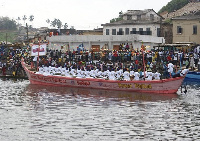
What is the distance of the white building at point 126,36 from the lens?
69750 mm

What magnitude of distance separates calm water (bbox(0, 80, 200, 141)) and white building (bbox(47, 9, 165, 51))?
24.6 m

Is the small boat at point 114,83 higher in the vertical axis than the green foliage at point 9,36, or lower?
lower

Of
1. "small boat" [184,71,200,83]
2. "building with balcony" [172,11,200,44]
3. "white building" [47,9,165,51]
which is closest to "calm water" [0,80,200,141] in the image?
"small boat" [184,71,200,83]

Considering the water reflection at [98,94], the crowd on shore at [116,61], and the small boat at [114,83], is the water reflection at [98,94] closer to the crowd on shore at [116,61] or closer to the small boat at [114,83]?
the small boat at [114,83]

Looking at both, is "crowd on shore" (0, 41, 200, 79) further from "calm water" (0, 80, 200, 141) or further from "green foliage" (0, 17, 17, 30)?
"green foliage" (0, 17, 17, 30)

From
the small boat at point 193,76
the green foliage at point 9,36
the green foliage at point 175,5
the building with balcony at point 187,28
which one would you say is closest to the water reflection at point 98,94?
the small boat at point 193,76

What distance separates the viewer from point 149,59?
56062 mm

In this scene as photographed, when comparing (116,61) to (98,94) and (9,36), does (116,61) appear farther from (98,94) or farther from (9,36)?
(9,36)

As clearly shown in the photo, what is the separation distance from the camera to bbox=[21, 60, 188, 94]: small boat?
43.2 m

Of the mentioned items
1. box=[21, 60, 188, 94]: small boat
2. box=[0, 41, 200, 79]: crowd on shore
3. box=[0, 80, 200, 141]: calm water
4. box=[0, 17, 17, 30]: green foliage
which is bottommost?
box=[0, 80, 200, 141]: calm water

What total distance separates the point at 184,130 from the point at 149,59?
2862 cm

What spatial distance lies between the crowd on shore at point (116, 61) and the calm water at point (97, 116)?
297 inches

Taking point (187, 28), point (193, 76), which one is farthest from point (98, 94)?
point (187, 28)

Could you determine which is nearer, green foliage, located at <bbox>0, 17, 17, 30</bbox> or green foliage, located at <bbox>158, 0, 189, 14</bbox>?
green foliage, located at <bbox>158, 0, 189, 14</bbox>
